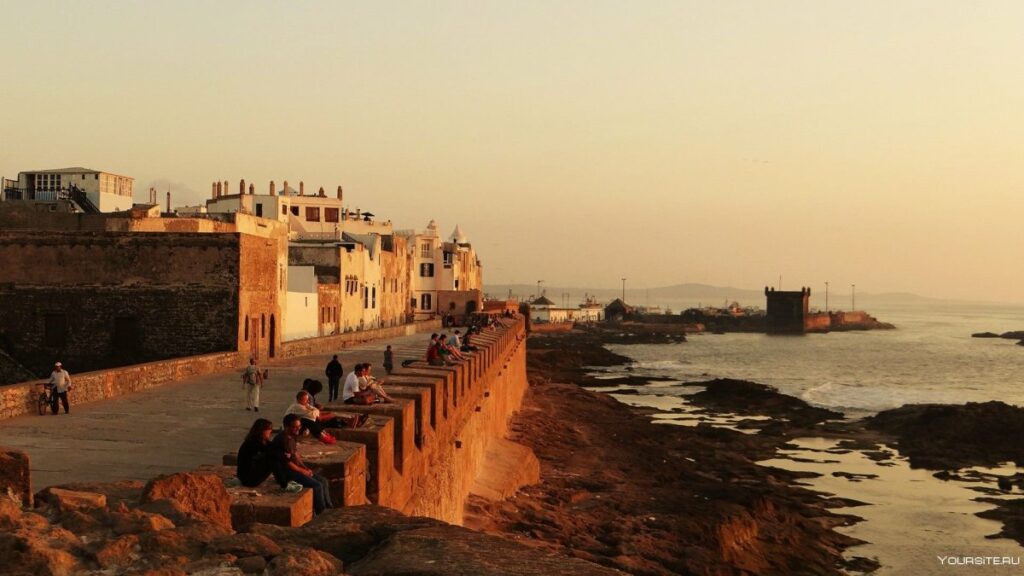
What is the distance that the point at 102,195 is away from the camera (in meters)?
48.0

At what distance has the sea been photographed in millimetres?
21562

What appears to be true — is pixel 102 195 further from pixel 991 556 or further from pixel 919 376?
pixel 919 376

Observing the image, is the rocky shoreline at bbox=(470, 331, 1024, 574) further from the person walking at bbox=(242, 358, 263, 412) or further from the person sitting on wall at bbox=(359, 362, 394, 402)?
the person sitting on wall at bbox=(359, 362, 394, 402)

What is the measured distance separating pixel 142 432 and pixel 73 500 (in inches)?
322

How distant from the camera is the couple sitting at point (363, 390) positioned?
10875 mm

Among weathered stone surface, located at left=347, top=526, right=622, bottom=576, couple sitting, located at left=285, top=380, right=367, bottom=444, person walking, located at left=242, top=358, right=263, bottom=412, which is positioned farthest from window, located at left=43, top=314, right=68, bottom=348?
weathered stone surface, located at left=347, top=526, right=622, bottom=576

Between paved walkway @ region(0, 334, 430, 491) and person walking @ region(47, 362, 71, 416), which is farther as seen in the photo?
person walking @ region(47, 362, 71, 416)

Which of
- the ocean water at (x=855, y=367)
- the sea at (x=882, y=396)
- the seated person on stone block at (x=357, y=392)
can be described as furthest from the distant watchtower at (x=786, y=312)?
the seated person on stone block at (x=357, y=392)

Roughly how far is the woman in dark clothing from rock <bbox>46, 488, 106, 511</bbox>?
1.07 metres

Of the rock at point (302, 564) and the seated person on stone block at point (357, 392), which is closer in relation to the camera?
the rock at point (302, 564)

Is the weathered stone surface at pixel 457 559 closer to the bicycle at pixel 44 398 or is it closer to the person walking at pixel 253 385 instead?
the person walking at pixel 253 385

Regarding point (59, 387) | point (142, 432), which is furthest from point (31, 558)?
point (59, 387)

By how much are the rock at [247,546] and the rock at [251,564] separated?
0.06m

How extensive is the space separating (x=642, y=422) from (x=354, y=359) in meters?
12.9
